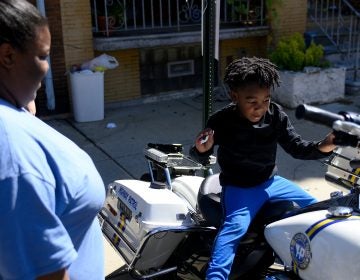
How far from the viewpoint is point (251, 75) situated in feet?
8.75

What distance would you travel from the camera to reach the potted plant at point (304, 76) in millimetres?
7543

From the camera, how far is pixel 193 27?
8398mm

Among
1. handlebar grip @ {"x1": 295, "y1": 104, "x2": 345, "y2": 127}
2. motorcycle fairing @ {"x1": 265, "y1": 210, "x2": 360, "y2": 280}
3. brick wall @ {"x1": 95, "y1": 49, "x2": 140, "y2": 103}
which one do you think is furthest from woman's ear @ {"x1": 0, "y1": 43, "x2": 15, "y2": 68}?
brick wall @ {"x1": 95, "y1": 49, "x2": 140, "y2": 103}

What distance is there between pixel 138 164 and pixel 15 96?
4.17 m

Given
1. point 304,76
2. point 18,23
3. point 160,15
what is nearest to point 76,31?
point 160,15

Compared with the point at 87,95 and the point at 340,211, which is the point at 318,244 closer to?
the point at 340,211

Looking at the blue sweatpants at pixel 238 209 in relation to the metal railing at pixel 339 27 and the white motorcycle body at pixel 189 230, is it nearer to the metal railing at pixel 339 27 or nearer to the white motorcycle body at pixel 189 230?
the white motorcycle body at pixel 189 230

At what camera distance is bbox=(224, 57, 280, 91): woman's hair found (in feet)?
8.74

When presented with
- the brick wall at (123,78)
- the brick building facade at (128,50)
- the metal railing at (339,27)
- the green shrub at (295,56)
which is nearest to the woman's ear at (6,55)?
the brick building facade at (128,50)

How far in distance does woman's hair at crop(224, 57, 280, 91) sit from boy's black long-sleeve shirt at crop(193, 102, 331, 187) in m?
0.22

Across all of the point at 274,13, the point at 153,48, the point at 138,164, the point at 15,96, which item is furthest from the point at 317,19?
the point at 15,96

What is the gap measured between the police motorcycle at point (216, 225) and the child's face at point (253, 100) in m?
0.42

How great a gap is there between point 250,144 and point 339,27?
23.1 ft

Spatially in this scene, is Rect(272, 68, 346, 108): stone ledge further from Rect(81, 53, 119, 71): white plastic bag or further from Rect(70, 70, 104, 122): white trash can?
Rect(70, 70, 104, 122): white trash can
